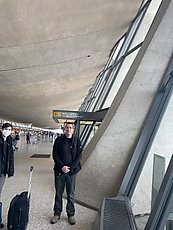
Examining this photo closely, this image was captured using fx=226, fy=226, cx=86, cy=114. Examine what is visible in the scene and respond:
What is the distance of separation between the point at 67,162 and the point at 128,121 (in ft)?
4.81

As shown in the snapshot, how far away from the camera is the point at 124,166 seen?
13.4ft

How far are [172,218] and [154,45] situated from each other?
2.94 meters

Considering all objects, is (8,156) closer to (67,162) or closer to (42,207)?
(67,162)

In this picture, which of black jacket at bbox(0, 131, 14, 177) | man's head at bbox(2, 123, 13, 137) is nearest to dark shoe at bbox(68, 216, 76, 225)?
black jacket at bbox(0, 131, 14, 177)

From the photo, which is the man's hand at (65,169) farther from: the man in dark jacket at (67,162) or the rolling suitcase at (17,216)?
the rolling suitcase at (17,216)

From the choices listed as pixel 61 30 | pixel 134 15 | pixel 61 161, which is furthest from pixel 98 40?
pixel 61 161

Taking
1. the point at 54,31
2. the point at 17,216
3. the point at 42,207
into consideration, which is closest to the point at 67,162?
the point at 17,216

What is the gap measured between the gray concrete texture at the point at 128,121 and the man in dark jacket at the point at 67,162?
96 centimetres

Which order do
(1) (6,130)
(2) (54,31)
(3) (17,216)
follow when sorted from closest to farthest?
1. (3) (17,216)
2. (1) (6,130)
3. (2) (54,31)

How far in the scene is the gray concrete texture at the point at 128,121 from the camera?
3.99 metres

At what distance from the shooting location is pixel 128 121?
413 centimetres

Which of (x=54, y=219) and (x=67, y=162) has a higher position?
(x=67, y=162)

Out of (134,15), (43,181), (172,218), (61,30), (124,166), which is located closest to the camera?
(172,218)

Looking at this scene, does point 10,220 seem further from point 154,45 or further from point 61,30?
point 61,30
